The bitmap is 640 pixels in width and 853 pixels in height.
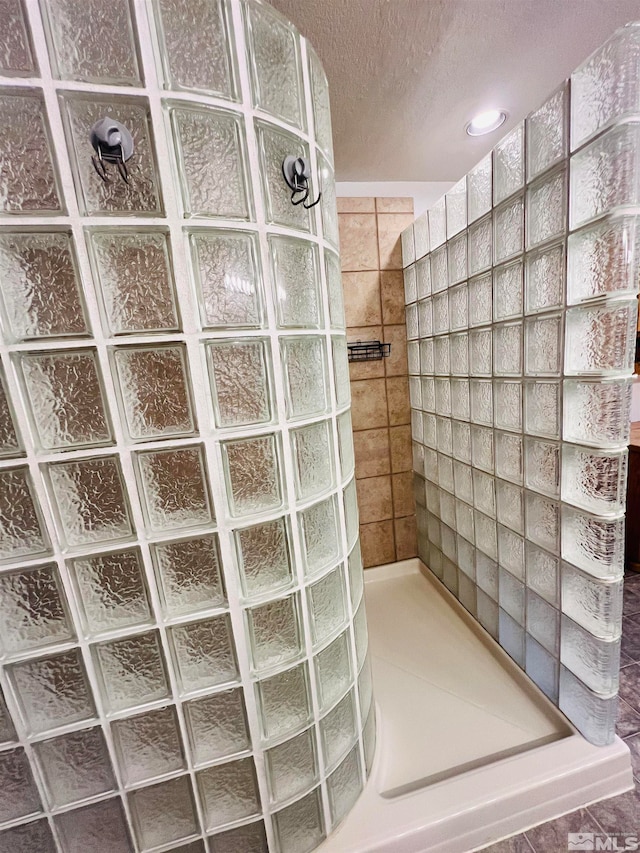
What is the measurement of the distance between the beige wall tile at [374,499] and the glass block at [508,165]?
133 centimetres

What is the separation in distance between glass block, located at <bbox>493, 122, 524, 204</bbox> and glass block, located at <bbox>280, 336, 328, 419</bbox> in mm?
819

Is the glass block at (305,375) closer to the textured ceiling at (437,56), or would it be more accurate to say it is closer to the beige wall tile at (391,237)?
the textured ceiling at (437,56)

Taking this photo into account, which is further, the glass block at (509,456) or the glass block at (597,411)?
the glass block at (509,456)

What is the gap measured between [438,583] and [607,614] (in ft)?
3.18

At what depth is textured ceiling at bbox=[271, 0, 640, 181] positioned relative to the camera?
0.93 m

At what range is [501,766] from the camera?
1014mm

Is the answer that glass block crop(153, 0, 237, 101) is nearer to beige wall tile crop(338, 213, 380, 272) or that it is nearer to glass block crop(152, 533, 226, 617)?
glass block crop(152, 533, 226, 617)

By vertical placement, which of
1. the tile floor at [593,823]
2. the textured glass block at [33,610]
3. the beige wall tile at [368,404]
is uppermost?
the beige wall tile at [368,404]

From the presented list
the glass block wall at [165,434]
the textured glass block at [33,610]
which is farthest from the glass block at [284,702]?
the textured glass block at [33,610]

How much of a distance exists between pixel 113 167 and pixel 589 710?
1.67m

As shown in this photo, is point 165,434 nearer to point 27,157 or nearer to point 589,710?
point 27,157

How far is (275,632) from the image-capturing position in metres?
0.79

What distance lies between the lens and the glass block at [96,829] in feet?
2.38

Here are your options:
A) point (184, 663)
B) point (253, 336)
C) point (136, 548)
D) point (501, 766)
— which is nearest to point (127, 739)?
point (184, 663)
